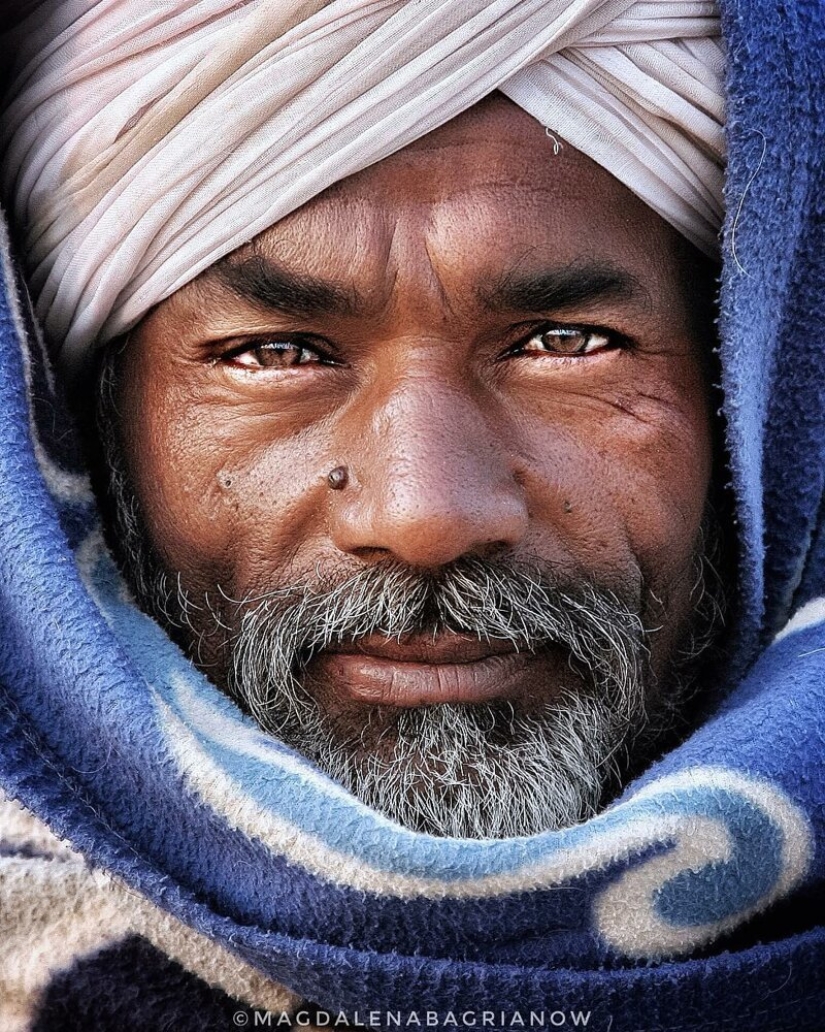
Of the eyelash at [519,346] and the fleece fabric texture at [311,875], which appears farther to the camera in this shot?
the eyelash at [519,346]

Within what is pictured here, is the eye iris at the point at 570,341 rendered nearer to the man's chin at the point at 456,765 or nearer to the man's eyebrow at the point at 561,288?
the man's eyebrow at the point at 561,288

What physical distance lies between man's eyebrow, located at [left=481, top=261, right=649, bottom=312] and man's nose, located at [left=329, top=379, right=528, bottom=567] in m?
0.12

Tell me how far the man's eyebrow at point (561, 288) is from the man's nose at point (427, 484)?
0.40 ft

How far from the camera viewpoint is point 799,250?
1752 mm

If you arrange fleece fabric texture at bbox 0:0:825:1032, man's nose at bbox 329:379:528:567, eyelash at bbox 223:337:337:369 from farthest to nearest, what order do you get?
eyelash at bbox 223:337:337:369
man's nose at bbox 329:379:528:567
fleece fabric texture at bbox 0:0:825:1032

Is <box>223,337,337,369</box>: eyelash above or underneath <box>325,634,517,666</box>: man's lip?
above

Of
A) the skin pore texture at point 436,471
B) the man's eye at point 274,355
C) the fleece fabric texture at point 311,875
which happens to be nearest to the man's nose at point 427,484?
the skin pore texture at point 436,471

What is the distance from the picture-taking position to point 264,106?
Result: 5.05 ft

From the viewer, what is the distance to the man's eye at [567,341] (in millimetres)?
1647

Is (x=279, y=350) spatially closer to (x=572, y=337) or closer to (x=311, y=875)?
(x=572, y=337)

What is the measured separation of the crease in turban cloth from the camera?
5.03ft

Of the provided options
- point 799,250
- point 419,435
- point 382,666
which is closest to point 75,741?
point 382,666

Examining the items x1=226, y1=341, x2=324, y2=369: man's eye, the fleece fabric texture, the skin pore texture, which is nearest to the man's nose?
the skin pore texture

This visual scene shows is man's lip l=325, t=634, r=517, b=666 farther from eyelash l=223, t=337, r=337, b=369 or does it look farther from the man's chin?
eyelash l=223, t=337, r=337, b=369
